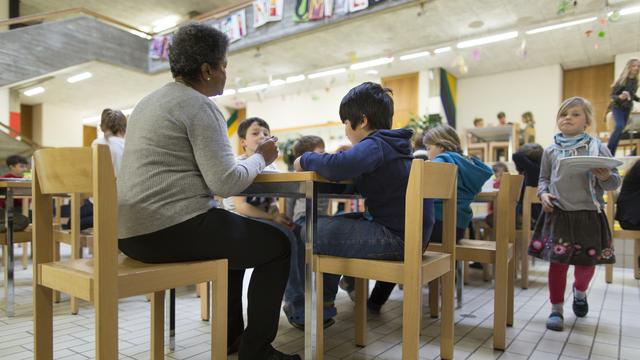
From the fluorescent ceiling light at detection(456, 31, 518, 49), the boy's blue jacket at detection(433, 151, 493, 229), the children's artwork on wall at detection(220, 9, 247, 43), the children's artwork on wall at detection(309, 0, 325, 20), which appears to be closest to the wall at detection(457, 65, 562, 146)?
the fluorescent ceiling light at detection(456, 31, 518, 49)

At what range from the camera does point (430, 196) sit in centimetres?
129

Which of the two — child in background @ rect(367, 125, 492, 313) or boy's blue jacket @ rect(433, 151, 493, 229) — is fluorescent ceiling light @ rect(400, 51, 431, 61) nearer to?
child in background @ rect(367, 125, 492, 313)

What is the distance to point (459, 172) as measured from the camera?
1.92 m

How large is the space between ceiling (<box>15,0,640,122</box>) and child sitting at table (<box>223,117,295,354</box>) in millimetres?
3753

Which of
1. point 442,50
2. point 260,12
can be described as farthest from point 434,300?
point 442,50

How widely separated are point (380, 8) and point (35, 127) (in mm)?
11499

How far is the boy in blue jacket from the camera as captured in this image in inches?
49.8

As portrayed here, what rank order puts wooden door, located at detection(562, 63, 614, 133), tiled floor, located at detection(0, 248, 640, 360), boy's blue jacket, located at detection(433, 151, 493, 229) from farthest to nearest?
wooden door, located at detection(562, 63, 614, 133)
boy's blue jacket, located at detection(433, 151, 493, 229)
tiled floor, located at detection(0, 248, 640, 360)

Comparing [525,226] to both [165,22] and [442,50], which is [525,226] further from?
[165,22]

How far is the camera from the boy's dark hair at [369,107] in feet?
4.72

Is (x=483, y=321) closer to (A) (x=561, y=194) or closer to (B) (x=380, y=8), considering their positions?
(A) (x=561, y=194)

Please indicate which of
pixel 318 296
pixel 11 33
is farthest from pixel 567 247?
pixel 11 33

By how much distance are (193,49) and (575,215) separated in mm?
1885

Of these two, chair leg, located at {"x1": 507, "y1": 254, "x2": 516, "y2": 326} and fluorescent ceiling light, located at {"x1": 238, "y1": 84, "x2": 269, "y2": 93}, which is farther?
fluorescent ceiling light, located at {"x1": 238, "y1": 84, "x2": 269, "y2": 93}
